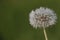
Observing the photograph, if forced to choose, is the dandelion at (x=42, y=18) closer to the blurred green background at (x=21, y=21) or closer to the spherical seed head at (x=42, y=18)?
the spherical seed head at (x=42, y=18)

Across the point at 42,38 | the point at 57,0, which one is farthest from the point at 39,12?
the point at 57,0

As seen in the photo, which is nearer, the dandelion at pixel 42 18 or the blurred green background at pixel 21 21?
the dandelion at pixel 42 18

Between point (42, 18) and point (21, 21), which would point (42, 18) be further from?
point (21, 21)

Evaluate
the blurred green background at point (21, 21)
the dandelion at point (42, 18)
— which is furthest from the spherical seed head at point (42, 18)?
the blurred green background at point (21, 21)

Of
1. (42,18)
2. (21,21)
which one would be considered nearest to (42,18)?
(42,18)

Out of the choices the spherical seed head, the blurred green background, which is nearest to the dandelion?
the spherical seed head

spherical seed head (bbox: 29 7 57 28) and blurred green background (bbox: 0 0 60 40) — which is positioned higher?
blurred green background (bbox: 0 0 60 40)

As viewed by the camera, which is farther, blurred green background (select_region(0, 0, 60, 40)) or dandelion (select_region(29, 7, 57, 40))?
blurred green background (select_region(0, 0, 60, 40))

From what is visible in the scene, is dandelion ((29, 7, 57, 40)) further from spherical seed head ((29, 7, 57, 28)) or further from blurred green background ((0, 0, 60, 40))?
blurred green background ((0, 0, 60, 40))

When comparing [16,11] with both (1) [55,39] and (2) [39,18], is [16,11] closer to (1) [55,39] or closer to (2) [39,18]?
(1) [55,39]
